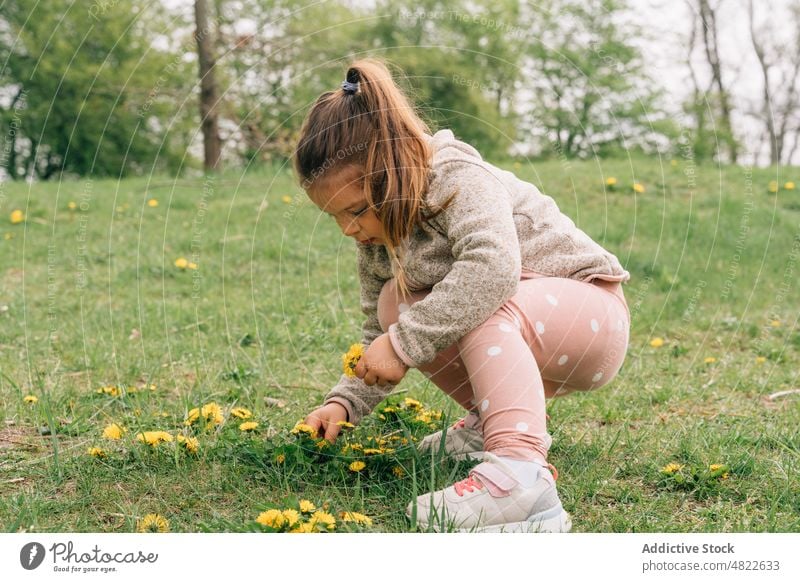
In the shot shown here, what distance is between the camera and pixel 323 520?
5.88 ft

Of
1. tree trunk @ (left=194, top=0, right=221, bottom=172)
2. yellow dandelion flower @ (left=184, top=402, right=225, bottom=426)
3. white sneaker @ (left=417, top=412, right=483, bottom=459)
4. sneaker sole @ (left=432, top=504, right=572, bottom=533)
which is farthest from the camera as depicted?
tree trunk @ (left=194, top=0, right=221, bottom=172)

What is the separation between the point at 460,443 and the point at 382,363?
501 mm

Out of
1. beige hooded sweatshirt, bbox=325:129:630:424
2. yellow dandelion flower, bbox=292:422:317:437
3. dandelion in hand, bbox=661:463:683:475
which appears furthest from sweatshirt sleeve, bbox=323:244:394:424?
dandelion in hand, bbox=661:463:683:475

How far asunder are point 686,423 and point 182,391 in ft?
5.83

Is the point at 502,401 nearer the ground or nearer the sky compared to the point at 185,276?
nearer the sky

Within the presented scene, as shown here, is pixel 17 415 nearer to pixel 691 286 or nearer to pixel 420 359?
pixel 420 359

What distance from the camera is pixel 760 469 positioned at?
2.29 m

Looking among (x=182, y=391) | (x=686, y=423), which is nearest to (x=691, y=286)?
(x=686, y=423)

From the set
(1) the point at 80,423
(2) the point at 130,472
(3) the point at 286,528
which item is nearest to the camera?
(3) the point at 286,528

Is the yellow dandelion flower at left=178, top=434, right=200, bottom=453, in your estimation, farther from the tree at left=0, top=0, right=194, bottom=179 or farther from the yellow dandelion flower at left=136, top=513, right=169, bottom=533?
the tree at left=0, top=0, right=194, bottom=179

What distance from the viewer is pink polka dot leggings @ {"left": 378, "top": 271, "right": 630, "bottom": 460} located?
1932 mm

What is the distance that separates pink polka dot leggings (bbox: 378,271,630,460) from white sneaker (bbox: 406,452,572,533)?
56 millimetres

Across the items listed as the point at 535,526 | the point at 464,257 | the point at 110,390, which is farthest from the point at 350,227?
the point at 110,390

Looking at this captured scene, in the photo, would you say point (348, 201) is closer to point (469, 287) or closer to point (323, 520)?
point (469, 287)
